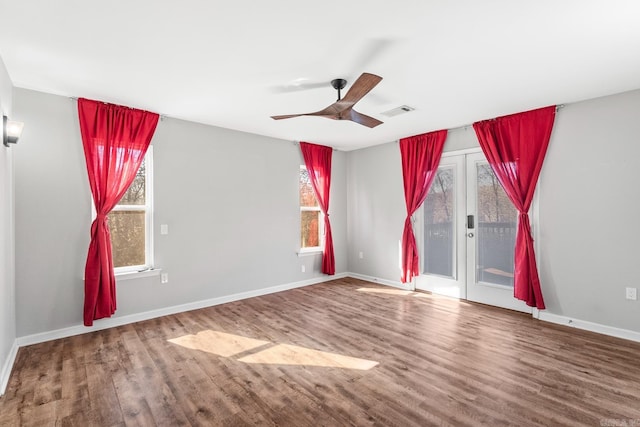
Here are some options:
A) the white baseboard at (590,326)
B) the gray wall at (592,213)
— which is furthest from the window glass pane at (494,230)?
the white baseboard at (590,326)

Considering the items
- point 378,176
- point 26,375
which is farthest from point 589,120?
point 26,375

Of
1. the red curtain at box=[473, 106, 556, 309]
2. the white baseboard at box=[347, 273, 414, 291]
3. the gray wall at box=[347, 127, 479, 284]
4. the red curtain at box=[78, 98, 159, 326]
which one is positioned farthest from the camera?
the gray wall at box=[347, 127, 479, 284]

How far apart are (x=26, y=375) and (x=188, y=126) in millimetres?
3089

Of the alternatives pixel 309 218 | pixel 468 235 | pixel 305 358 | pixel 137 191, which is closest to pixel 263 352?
pixel 305 358

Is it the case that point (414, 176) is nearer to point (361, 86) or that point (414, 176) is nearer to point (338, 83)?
point (338, 83)

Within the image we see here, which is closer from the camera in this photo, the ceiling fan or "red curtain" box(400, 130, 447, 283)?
the ceiling fan

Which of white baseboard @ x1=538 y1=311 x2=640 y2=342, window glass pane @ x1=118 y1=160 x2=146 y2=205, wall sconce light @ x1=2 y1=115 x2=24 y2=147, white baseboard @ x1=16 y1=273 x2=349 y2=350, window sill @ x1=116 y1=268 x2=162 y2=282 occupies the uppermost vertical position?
wall sconce light @ x1=2 y1=115 x2=24 y2=147

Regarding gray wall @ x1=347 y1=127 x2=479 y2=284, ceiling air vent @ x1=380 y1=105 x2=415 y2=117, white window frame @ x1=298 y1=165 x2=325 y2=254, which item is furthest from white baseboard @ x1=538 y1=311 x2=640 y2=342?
white window frame @ x1=298 y1=165 x2=325 y2=254

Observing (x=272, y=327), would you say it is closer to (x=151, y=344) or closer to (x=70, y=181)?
(x=151, y=344)

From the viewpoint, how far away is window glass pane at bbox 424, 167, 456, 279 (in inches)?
187

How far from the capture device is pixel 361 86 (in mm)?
2434

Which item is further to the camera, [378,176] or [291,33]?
[378,176]

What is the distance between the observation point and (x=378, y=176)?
574cm

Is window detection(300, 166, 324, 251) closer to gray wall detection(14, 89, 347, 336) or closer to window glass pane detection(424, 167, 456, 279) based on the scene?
gray wall detection(14, 89, 347, 336)
